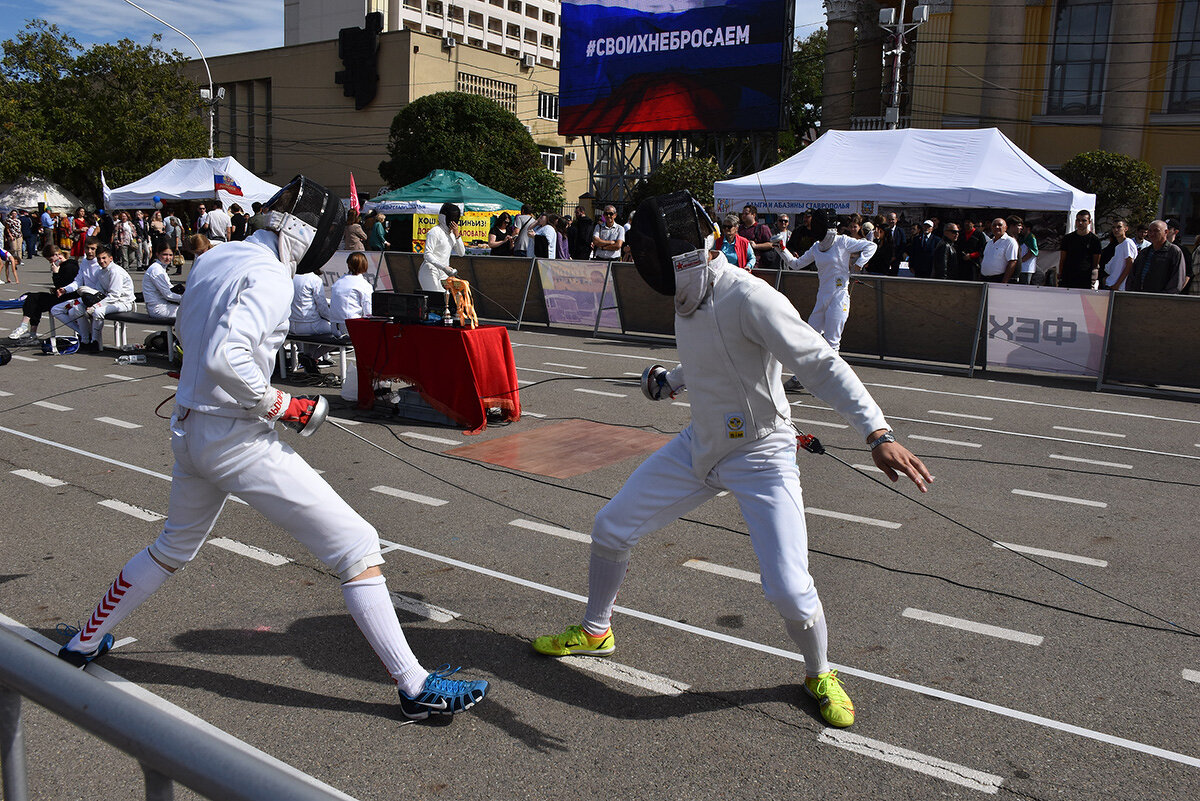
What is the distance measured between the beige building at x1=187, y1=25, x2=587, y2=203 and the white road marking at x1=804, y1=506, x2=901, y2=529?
5571cm

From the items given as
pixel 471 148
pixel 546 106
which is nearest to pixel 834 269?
pixel 471 148

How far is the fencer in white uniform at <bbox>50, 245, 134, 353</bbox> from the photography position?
42.7 feet

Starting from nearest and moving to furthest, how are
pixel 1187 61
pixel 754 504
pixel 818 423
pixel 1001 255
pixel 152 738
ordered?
pixel 152 738 → pixel 754 504 → pixel 818 423 → pixel 1001 255 → pixel 1187 61

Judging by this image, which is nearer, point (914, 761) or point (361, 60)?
point (914, 761)

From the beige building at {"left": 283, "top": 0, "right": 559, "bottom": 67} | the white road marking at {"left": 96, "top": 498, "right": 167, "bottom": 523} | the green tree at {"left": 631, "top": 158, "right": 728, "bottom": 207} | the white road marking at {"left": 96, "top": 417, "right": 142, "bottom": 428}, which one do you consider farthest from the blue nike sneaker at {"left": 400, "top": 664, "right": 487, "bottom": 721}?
the beige building at {"left": 283, "top": 0, "right": 559, "bottom": 67}

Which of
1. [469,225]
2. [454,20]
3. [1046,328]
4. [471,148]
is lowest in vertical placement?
[1046,328]

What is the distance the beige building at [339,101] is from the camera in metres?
61.8

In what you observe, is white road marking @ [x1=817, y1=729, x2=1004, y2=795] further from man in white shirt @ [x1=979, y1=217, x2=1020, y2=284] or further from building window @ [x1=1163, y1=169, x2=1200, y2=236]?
building window @ [x1=1163, y1=169, x2=1200, y2=236]

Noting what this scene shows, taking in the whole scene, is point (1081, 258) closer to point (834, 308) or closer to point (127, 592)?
point (834, 308)

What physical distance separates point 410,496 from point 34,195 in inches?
1906

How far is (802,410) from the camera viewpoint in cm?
996

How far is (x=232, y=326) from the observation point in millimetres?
3473

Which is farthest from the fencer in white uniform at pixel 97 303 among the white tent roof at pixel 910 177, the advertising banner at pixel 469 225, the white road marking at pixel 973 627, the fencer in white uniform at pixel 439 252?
the advertising banner at pixel 469 225

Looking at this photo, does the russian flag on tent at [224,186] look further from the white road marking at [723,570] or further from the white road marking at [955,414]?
the white road marking at [723,570]
